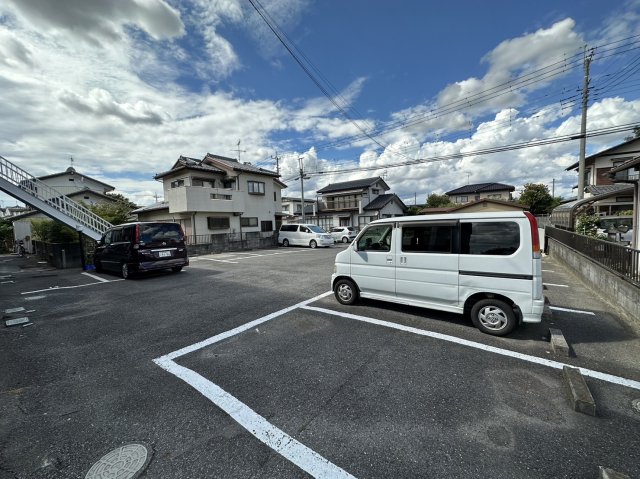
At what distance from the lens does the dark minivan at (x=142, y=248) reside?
7954 millimetres

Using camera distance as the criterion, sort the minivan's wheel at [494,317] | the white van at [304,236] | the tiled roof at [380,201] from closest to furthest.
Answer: the minivan's wheel at [494,317]
the white van at [304,236]
the tiled roof at [380,201]

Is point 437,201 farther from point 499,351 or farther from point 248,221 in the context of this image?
point 499,351

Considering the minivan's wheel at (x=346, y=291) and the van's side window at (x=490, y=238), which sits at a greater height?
the van's side window at (x=490, y=238)

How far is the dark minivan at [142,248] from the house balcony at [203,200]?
337 inches

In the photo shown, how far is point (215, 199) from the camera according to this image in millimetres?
18922

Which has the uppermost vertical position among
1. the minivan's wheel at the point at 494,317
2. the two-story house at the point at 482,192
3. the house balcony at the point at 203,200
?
the two-story house at the point at 482,192

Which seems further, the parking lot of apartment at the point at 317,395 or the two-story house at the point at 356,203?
the two-story house at the point at 356,203

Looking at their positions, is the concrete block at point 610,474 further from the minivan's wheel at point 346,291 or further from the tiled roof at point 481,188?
the tiled roof at point 481,188

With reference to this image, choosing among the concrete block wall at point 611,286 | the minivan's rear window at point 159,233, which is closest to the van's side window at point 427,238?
the concrete block wall at point 611,286

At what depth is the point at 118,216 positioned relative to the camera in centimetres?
1759

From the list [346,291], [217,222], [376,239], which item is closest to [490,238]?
[376,239]

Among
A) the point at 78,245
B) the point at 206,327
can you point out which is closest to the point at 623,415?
the point at 206,327

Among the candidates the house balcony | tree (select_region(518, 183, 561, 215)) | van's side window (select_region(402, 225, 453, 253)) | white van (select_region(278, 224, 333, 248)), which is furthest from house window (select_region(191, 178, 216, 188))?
tree (select_region(518, 183, 561, 215))

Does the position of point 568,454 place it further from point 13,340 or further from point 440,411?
point 13,340
